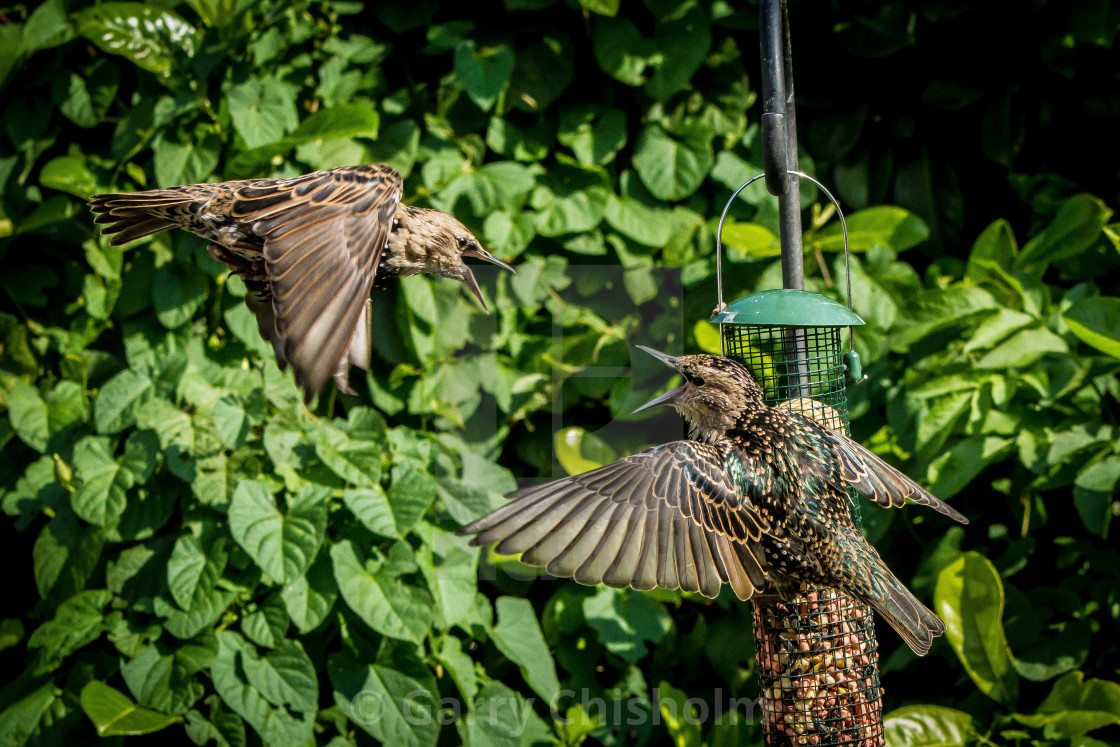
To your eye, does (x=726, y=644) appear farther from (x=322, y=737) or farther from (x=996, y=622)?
(x=322, y=737)

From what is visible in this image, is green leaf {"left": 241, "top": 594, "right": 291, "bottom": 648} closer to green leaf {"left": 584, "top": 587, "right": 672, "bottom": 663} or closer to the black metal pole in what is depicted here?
green leaf {"left": 584, "top": 587, "right": 672, "bottom": 663}

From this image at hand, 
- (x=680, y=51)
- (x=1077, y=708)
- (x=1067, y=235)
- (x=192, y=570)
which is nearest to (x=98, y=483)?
(x=192, y=570)

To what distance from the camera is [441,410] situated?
10.5 feet

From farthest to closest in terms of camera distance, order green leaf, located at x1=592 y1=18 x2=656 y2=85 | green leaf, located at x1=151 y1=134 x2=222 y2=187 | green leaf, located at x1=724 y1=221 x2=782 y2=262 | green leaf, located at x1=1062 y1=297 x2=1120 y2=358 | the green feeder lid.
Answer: green leaf, located at x1=592 y1=18 x2=656 y2=85 < green leaf, located at x1=724 y1=221 x2=782 y2=262 < green leaf, located at x1=151 y1=134 x2=222 y2=187 < green leaf, located at x1=1062 y1=297 x2=1120 y2=358 < the green feeder lid

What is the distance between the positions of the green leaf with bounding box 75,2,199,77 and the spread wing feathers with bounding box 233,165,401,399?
1.07 meters

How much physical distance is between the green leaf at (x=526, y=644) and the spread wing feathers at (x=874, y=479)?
1.25 meters

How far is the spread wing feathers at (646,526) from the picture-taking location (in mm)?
1960

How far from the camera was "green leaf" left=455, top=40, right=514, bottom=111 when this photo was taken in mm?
3158

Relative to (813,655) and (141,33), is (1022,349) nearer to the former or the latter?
(813,655)

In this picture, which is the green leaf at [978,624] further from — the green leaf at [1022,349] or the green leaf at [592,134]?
the green leaf at [592,134]

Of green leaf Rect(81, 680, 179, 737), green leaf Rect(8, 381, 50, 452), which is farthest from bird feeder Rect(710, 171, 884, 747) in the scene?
green leaf Rect(8, 381, 50, 452)

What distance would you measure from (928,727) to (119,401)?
2474mm

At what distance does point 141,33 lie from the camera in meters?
2.98

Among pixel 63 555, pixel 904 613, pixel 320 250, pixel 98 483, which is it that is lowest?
pixel 904 613
